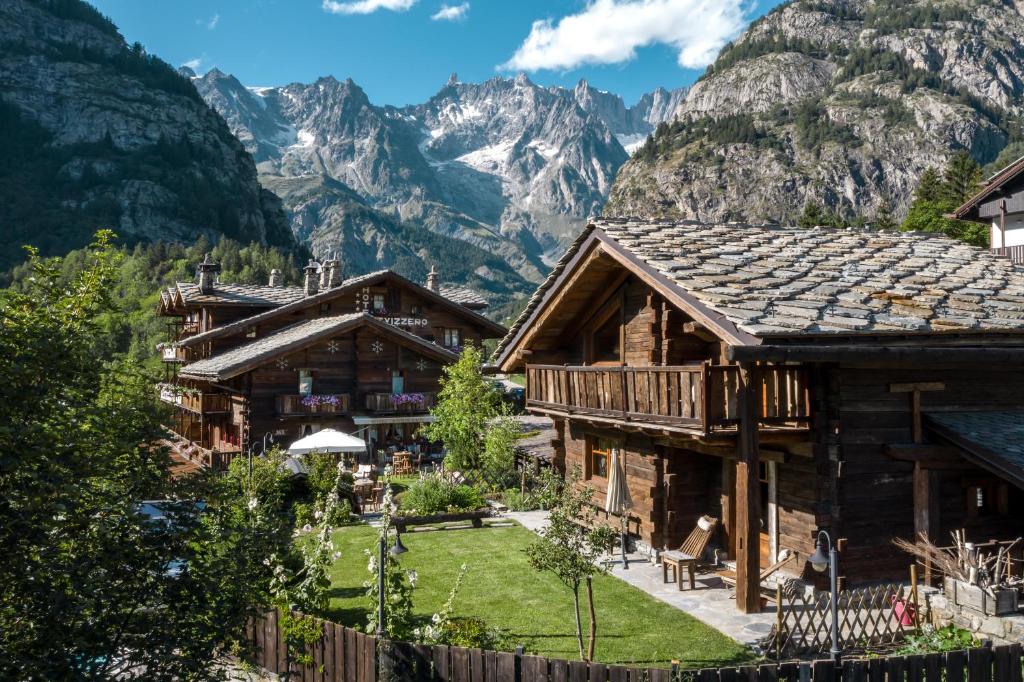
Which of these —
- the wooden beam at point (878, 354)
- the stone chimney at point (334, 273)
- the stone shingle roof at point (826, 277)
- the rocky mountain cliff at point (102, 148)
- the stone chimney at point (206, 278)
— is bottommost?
the wooden beam at point (878, 354)

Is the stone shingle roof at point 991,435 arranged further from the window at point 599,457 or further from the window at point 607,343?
the window at point 599,457

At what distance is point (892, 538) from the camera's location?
511 inches

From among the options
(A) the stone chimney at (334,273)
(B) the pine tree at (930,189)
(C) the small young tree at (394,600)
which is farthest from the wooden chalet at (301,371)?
(B) the pine tree at (930,189)

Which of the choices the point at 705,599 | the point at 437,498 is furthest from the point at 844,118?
the point at 705,599

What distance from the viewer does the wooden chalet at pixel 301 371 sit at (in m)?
33.6

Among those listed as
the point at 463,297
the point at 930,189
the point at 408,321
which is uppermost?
the point at 930,189

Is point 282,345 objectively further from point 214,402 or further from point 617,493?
point 617,493

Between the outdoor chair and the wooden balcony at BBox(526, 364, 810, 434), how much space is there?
2582 mm

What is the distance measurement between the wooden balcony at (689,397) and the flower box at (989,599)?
3427 mm

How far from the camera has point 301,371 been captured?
3466cm

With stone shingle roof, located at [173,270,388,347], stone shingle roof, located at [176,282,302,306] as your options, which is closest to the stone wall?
stone shingle roof, located at [173,270,388,347]

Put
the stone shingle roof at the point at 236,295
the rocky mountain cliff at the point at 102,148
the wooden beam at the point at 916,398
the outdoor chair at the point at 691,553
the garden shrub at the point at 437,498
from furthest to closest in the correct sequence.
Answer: the rocky mountain cliff at the point at 102,148, the stone shingle roof at the point at 236,295, the garden shrub at the point at 437,498, the outdoor chair at the point at 691,553, the wooden beam at the point at 916,398

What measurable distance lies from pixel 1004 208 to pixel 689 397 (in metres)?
24.2

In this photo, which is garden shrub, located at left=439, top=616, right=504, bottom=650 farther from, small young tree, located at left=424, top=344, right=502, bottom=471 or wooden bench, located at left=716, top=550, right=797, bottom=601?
small young tree, located at left=424, top=344, right=502, bottom=471
